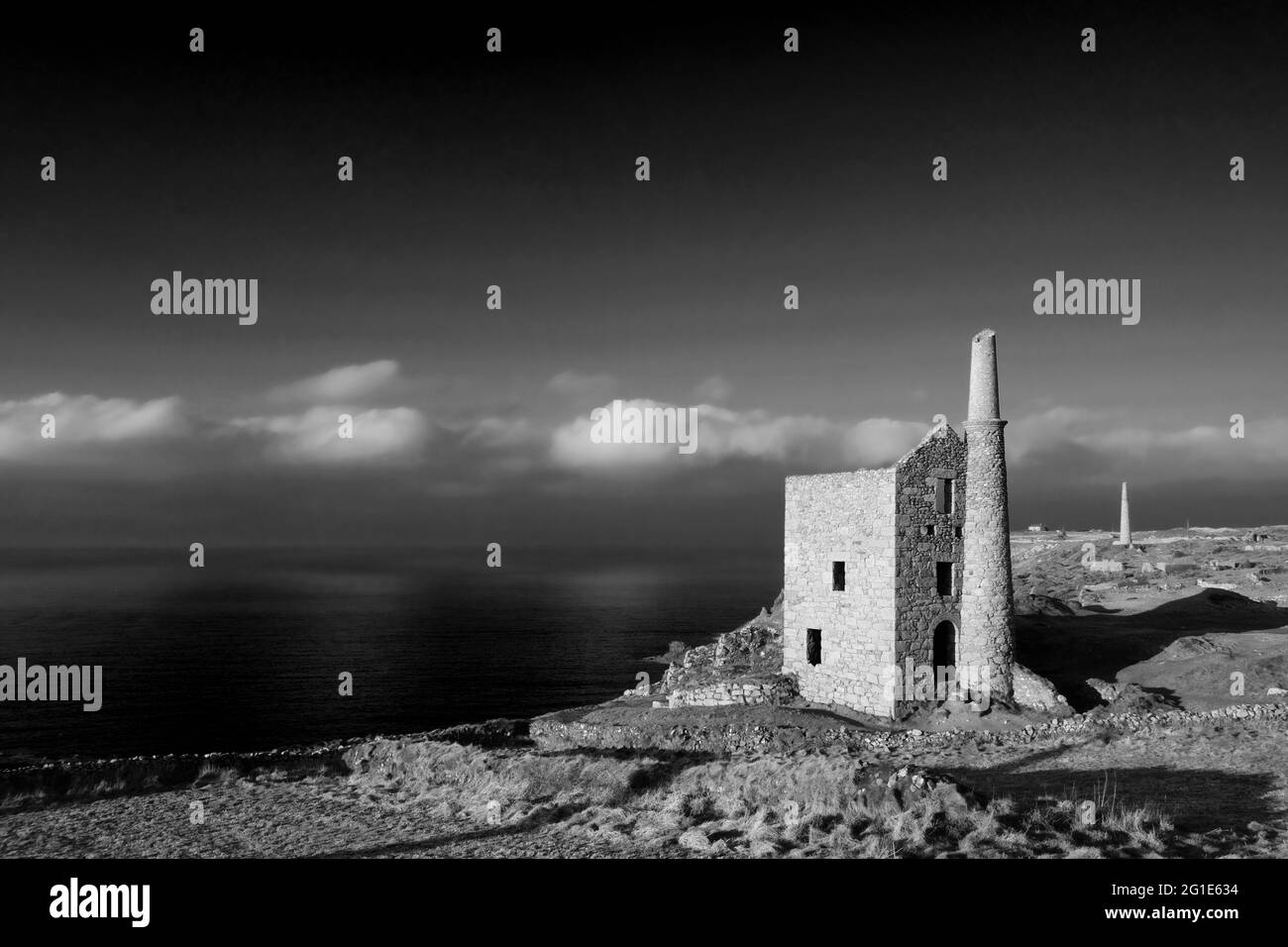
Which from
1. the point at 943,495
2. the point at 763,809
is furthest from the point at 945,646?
the point at 763,809

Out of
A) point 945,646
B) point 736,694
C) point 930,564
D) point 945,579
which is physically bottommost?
point 736,694

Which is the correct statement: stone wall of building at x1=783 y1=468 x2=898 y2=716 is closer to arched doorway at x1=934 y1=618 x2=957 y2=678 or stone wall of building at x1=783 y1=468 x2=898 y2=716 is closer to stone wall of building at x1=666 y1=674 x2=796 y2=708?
stone wall of building at x1=666 y1=674 x2=796 y2=708

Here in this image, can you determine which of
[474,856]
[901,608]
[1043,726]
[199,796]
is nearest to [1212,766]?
[1043,726]

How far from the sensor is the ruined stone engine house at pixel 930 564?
989 inches

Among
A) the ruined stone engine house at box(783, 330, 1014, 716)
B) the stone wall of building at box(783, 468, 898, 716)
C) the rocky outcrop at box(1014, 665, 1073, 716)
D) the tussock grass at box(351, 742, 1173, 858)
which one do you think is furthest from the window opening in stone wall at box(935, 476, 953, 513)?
the tussock grass at box(351, 742, 1173, 858)

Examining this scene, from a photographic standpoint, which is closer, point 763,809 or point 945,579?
point 763,809

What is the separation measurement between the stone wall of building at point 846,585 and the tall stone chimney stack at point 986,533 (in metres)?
2.77

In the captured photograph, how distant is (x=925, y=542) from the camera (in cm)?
2562

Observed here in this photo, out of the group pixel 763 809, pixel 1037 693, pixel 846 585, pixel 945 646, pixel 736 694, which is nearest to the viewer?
pixel 763 809

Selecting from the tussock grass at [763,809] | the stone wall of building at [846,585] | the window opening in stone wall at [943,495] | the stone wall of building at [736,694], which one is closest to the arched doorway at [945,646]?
the stone wall of building at [846,585]

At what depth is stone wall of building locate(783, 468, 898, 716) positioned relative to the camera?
25.4 meters

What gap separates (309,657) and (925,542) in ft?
209

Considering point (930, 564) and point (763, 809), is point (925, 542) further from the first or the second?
point (763, 809)
